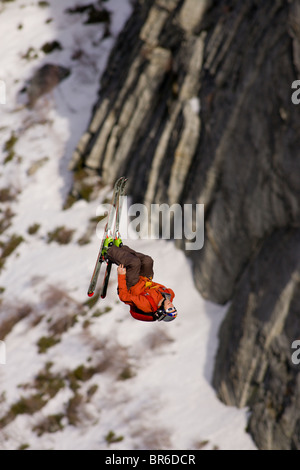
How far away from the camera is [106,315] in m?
25.9

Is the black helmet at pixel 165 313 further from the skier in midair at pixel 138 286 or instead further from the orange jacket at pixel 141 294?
the orange jacket at pixel 141 294

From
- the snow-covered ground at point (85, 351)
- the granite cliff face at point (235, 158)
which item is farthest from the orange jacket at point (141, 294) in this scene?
the snow-covered ground at point (85, 351)

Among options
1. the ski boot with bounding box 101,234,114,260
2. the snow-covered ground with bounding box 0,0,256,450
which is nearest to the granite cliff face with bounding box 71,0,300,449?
the snow-covered ground with bounding box 0,0,256,450

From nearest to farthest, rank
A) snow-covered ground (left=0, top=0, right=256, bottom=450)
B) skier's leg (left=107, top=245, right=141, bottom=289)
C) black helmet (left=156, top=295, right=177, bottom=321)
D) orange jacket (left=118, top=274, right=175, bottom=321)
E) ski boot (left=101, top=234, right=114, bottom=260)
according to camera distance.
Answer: skier's leg (left=107, top=245, right=141, bottom=289) → black helmet (left=156, top=295, right=177, bottom=321) → ski boot (left=101, top=234, right=114, bottom=260) → orange jacket (left=118, top=274, right=175, bottom=321) → snow-covered ground (left=0, top=0, right=256, bottom=450)

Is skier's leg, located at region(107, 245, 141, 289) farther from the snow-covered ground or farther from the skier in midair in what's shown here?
the snow-covered ground

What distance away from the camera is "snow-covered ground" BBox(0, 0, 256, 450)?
71.3 ft

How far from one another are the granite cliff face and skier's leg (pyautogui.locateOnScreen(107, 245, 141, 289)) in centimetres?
939

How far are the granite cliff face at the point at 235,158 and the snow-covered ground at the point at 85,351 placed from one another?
Answer: 154 cm

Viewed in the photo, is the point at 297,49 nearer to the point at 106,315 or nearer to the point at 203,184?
the point at 203,184

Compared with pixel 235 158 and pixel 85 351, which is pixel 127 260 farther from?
pixel 85 351

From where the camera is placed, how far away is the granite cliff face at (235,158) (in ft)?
58.6

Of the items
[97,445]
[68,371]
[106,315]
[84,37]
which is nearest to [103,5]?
[84,37]

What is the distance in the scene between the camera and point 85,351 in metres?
25.2

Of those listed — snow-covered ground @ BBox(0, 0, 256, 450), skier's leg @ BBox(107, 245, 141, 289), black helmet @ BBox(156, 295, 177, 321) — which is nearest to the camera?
skier's leg @ BBox(107, 245, 141, 289)
